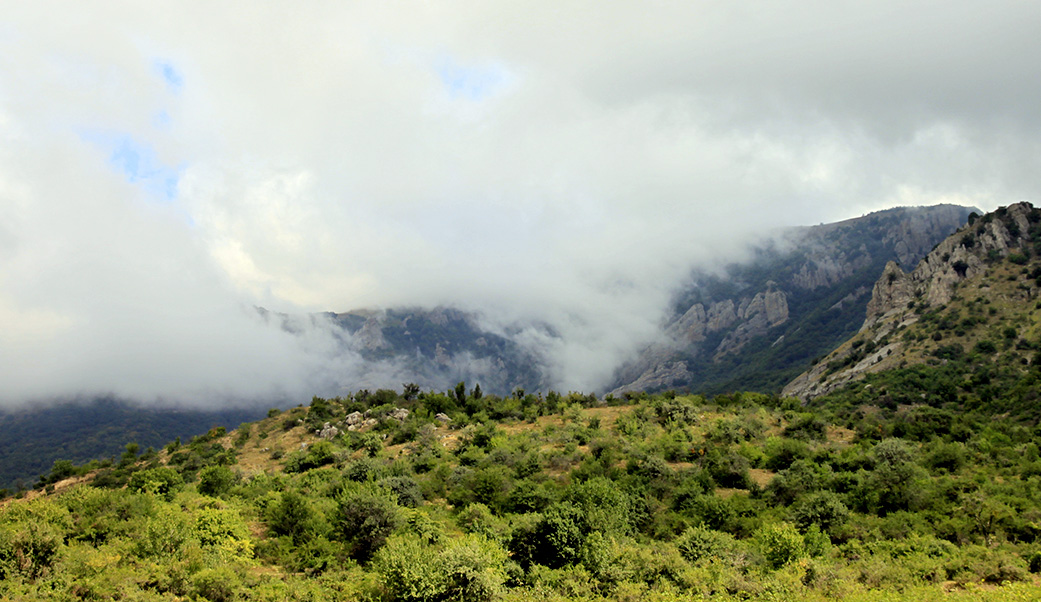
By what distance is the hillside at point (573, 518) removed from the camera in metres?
23.4

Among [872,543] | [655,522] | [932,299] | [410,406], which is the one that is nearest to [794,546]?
[872,543]

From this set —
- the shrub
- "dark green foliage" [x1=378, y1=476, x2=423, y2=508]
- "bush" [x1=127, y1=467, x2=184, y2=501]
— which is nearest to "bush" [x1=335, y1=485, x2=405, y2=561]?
"dark green foliage" [x1=378, y1=476, x2=423, y2=508]

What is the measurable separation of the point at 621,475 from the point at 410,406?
151ft

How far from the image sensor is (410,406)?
81.5 meters

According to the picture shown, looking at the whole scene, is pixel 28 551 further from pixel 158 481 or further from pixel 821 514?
pixel 821 514

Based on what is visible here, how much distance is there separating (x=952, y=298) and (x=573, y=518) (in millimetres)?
123154

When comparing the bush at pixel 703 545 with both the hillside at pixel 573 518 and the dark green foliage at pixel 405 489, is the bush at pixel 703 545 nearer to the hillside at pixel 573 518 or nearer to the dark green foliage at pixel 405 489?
the hillside at pixel 573 518

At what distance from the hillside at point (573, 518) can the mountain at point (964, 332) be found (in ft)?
111

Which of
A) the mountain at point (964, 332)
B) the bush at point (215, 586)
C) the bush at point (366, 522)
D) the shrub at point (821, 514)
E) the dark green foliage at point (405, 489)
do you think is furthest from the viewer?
the mountain at point (964, 332)

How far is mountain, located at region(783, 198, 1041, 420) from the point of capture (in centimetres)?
8369

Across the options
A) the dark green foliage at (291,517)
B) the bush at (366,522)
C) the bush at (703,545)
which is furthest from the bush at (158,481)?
the bush at (703,545)

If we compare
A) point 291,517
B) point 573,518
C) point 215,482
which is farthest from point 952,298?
point 215,482

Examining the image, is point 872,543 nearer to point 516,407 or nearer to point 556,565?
point 556,565

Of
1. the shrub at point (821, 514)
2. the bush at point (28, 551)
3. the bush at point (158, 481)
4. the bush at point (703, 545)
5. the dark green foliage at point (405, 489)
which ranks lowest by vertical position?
the shrub at point (821, 514)
